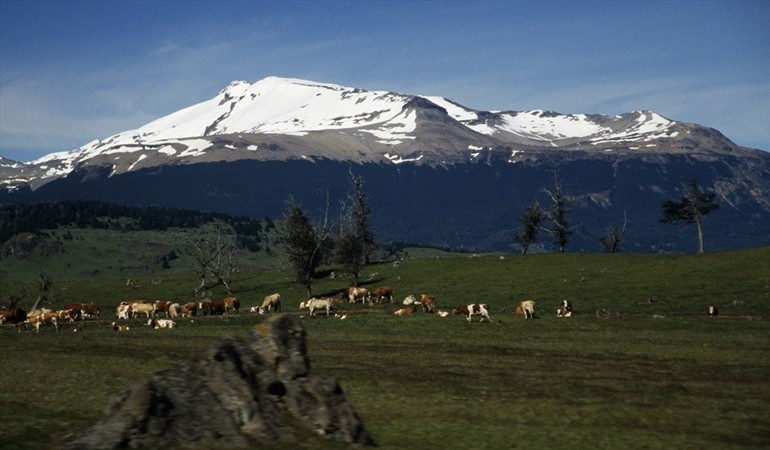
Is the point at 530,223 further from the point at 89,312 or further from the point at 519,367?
the point at 519,367

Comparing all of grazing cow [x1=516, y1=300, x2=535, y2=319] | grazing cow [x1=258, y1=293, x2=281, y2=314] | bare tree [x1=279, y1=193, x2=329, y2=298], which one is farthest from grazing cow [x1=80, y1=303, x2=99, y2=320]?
grazing cow [x1=516, y1=300, x2=535, y2=319]

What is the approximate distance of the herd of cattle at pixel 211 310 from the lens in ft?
244

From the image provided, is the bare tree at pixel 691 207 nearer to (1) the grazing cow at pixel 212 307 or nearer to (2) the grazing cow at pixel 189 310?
(1) the grazing cow at pixel 212 307

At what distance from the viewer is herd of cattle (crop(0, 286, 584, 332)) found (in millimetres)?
74312

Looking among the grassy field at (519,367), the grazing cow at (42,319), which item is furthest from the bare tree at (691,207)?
the grazing cow at (42,319)

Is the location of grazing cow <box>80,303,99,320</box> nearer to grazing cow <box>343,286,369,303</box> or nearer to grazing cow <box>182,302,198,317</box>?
grazing cow <box>182,302,198,317</box>

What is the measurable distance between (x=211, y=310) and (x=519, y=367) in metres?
54.8

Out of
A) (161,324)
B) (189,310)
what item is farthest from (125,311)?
(161,324)

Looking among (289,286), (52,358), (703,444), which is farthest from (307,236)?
(703,444)

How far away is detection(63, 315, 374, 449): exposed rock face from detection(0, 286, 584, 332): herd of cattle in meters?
46.6

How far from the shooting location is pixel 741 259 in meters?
98.2

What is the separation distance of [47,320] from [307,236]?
4602cm

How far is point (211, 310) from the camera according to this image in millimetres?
92000

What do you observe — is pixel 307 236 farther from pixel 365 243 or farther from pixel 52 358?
pixel 52 358
